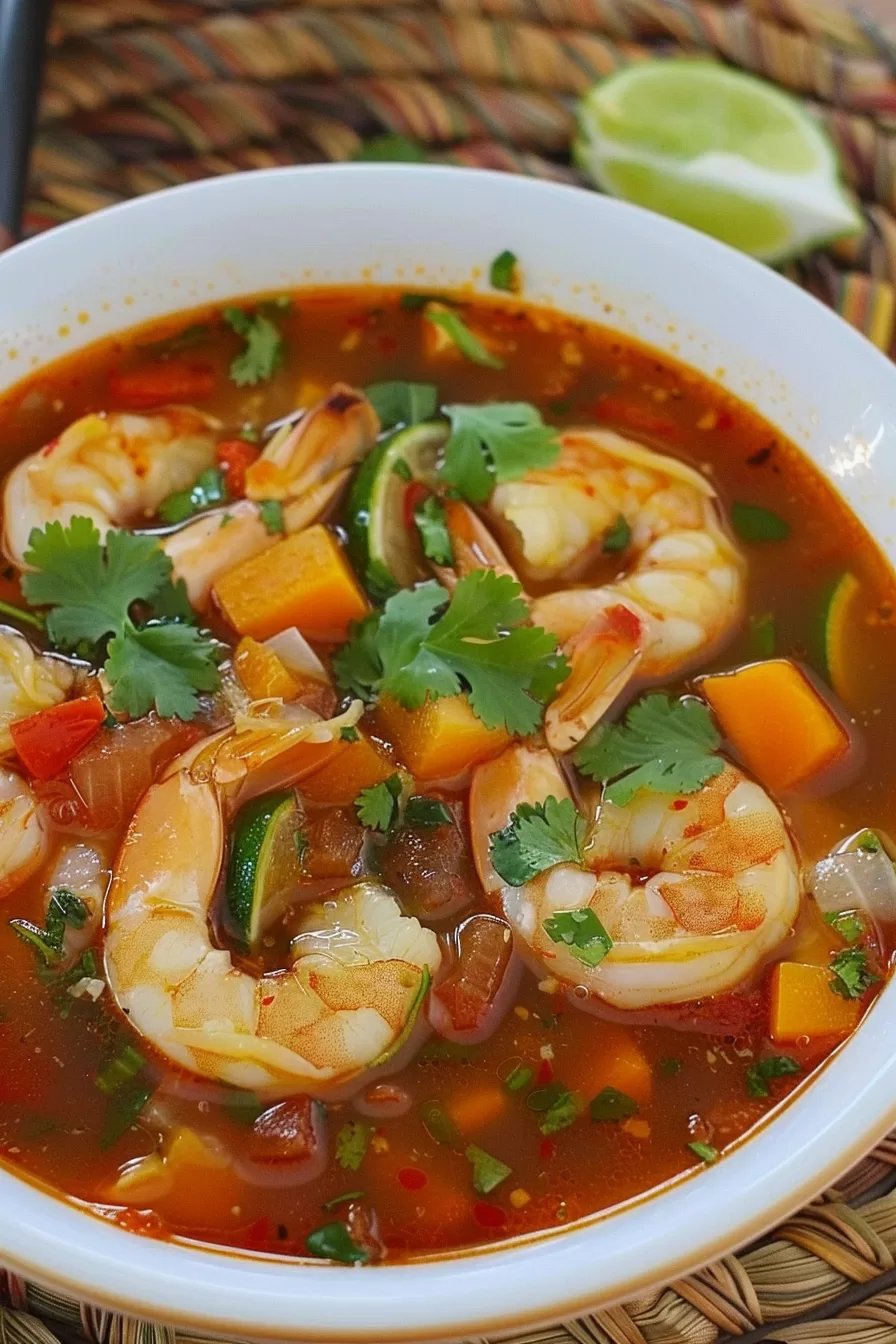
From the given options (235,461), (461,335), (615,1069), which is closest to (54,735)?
(235,461)

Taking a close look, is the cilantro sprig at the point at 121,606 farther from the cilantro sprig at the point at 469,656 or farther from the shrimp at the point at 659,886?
the shrimp at the point at 659,886

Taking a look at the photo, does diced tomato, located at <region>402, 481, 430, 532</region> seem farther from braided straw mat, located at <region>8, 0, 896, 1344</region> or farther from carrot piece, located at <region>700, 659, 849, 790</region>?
braided straw mat, located at <region>8, 0, 896, 1344</region>

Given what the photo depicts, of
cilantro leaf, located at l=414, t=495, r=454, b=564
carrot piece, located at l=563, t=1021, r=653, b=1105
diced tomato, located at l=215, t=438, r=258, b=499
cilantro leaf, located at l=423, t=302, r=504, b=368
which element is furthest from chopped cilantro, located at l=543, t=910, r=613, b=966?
cilantro leaf, located at l=423, t=302, r=504, b=368

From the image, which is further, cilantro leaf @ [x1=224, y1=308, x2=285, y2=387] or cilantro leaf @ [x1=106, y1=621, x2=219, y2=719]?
cilantro leaf @ [x1=224, y1=308, x2=285, y2=387]

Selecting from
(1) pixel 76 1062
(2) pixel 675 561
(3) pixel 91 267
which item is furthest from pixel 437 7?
(1) pixel 76 1062

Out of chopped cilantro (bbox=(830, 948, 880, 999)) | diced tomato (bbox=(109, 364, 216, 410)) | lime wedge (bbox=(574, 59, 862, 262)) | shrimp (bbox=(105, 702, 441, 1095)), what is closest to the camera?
shrimp (bbox=(105, 702, 441, 1095))

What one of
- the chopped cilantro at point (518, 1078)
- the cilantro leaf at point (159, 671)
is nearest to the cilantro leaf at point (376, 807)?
the cilantro leaf at point (159, 671)

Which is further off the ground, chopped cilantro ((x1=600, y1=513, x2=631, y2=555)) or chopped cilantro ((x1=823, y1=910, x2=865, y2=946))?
chopped cilantro ((x1=600, y1=513, x2=631, y2=555))
